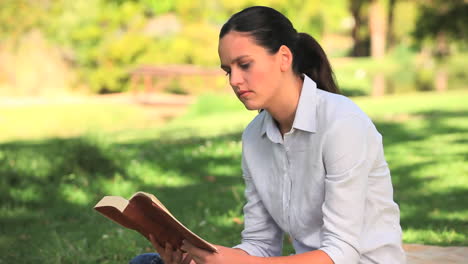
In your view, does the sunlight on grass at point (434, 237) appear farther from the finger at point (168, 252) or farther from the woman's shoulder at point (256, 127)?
the finger at point (168, 252)

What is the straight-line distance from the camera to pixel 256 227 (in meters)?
2.67

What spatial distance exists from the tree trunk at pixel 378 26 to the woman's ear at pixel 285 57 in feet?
101

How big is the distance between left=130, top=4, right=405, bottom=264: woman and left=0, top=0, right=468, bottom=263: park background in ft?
6.33

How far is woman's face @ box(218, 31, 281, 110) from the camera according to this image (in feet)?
7.31

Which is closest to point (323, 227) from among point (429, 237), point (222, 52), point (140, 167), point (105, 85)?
point (222, 52)

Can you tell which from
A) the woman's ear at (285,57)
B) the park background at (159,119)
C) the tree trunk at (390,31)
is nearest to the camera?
the woman's ear at (285,57)

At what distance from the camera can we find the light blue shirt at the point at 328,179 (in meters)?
2.23

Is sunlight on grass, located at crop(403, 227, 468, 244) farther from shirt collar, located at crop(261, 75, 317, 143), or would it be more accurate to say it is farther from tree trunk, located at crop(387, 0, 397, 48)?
tree trunk, located at crop(387, 0, 397, 48)

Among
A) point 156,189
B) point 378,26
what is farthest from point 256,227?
point 378,26

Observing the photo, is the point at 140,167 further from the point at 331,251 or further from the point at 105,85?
the point at 105,85

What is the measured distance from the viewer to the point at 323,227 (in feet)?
7.49

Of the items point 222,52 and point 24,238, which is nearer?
point 222,52

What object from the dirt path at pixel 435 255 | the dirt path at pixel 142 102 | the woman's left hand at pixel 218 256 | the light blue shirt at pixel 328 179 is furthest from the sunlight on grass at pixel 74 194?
the dirt path at pixel 142 102

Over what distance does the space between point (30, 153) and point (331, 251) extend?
5.60m
